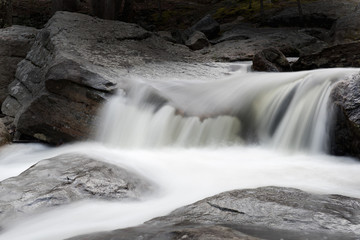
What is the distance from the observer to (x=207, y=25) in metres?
20.7

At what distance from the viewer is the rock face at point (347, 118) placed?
5426 millimetres

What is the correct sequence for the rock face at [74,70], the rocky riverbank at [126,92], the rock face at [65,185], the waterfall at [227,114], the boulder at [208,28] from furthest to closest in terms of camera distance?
1. the boulder at [208,28]
2. the rock face at [74,70]
3. the waterfall at [227,114]
4. the rock face at [65,185]
5. the rocky riverbank at [126,92]

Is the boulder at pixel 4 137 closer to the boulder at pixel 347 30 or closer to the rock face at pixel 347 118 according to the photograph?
the rock face at pixel 347 118

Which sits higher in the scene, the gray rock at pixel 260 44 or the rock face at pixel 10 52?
the gray rock at pixel 260 44

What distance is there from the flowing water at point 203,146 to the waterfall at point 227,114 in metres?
0.02

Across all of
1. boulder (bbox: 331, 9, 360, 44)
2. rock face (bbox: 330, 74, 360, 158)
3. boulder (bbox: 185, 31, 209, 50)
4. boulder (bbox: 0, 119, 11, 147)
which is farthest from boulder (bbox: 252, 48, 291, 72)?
boulder (bbox: 0, 119, 11, 147)

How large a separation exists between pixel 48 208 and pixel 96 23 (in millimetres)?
8768

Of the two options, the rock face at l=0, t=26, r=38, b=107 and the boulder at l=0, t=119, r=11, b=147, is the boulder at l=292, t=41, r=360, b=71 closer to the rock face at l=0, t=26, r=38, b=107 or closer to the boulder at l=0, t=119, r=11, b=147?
the boulder at l=0, t=119, r=11, b=147

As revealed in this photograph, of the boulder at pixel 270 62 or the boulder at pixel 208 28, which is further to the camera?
the boulder at pixel 208 28

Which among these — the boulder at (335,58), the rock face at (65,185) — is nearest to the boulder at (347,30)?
the boulder at (335,58)

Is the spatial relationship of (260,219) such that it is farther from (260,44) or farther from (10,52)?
(260,44)

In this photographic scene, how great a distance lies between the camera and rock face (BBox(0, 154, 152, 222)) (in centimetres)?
→ 370

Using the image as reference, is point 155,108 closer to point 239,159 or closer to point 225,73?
point 239,159

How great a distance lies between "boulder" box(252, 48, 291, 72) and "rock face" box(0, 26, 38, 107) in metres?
7.45
